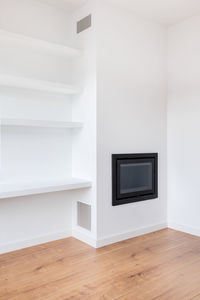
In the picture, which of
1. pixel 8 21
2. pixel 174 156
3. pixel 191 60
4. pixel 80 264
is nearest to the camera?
pixel 80 264

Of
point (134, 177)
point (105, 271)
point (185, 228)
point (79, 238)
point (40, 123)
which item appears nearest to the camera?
point (105, 271)

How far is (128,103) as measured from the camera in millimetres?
3307

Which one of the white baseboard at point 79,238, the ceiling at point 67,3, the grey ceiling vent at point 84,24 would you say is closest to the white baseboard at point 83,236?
the white baseboard at point 79,238

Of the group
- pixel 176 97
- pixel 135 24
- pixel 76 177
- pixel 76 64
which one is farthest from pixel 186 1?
pixel 76 177

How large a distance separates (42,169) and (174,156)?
168cm

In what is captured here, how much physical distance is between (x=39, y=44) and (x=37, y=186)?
1404 millimetres

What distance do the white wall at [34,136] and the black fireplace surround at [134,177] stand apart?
23.0 inches

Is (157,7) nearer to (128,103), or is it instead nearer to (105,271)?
(128,103)

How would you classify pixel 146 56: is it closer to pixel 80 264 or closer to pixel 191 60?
pixel 191 60

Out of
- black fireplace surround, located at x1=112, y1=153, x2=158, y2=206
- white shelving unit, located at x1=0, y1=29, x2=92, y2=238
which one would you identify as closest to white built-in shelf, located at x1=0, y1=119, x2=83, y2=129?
white shelving unit, located at x1=0, y1=29, x2=92, y2=238

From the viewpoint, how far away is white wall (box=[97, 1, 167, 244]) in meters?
3.07

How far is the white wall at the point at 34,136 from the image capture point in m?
2.89

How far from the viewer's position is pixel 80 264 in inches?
103

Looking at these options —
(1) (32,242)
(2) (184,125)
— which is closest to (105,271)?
(1) (32,242)
